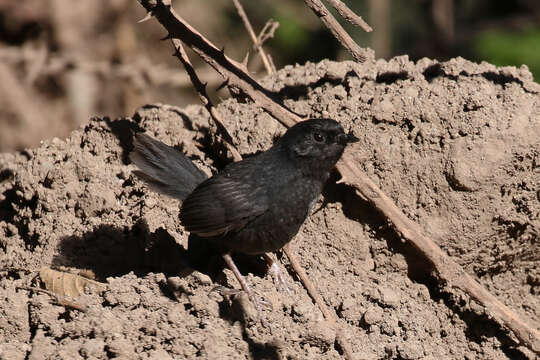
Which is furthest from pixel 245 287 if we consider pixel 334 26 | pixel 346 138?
pixel 334 26

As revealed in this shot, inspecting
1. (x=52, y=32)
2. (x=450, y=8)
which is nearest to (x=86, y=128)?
(x=52, y=32)

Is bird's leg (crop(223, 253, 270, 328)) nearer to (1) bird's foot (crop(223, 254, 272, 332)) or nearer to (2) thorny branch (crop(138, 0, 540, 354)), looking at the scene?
(1) bird's foot (crop(223, 254, 272, 332))

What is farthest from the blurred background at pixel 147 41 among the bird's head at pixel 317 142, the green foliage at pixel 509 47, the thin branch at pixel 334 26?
the thin branch at pixel 334 26

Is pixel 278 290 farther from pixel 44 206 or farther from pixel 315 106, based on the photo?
pixel 44 206

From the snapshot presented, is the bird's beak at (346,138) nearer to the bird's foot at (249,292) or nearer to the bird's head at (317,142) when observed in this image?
the bird's head at (317,142)

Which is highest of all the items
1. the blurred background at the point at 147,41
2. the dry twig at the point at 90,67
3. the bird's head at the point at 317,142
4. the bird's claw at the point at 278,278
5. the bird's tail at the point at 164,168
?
the blurred background at the point at 147,41
